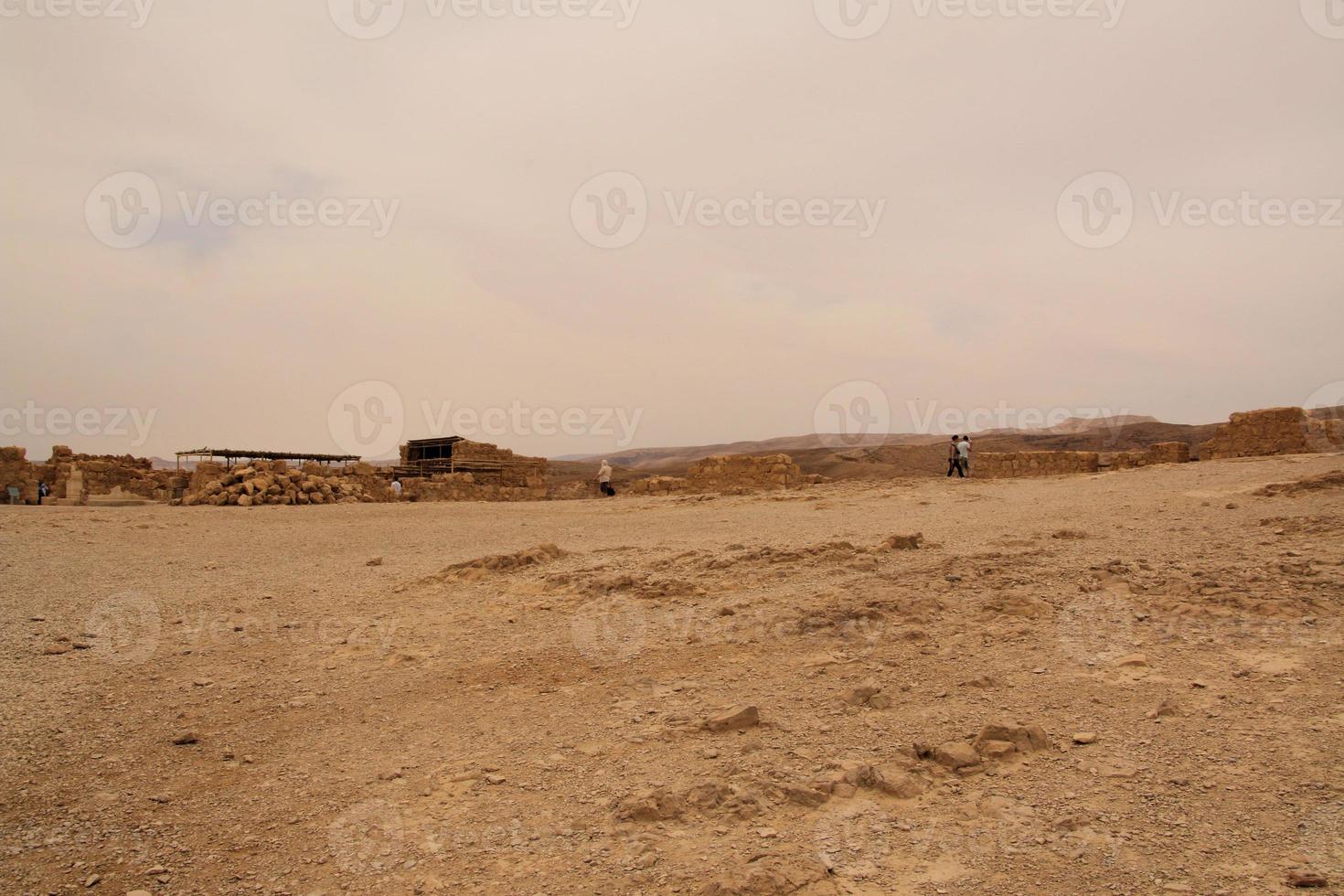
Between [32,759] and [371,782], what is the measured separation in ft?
5.51

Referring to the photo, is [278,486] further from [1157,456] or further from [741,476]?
[1157,456]

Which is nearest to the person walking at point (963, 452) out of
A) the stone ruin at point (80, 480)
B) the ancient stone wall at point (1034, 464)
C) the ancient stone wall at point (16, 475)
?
the ancient stone wall at point (1034, 464)

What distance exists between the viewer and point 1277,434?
58.0 feet

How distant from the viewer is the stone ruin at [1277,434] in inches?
686

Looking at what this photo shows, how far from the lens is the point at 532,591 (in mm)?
6637

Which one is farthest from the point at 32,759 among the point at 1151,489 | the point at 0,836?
the point at 1151,489

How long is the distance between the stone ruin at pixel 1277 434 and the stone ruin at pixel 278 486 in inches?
825

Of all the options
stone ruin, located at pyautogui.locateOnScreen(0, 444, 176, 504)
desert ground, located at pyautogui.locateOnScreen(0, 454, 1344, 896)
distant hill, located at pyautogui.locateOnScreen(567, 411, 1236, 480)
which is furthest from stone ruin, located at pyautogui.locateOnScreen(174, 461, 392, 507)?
distant hill, located at pyautogui.locateOnScreen(567, 411, 1236, 480)

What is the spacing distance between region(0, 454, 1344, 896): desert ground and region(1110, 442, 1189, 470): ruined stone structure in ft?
42.8

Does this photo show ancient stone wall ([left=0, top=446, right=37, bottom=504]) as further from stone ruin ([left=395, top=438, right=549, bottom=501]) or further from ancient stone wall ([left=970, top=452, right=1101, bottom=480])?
ancient stone wall ([left=970, top=452, right=1101, bottom=480])

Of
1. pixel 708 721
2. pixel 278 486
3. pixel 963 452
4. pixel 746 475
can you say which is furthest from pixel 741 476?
pixel 708 721

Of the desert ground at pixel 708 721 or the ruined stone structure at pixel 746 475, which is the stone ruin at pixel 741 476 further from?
the desert ground at pixel 708 721

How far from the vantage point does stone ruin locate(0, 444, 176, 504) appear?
22.1m

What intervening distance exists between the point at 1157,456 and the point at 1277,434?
244 cm
